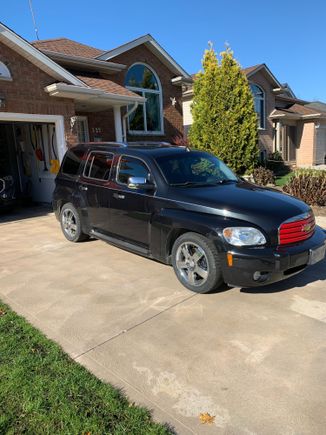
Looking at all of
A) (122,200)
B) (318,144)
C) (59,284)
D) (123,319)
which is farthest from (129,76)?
(318,144)

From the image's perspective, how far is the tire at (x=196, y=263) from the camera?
3.94 m

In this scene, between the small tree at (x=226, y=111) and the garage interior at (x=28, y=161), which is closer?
the garage interior at (x=28, y=161)

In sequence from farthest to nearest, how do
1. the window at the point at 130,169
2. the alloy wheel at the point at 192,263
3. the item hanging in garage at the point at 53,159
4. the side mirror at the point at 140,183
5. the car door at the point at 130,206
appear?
the item hanging in garage at the point at 53,159 < the window at the point at 130,169 < the car door at the point at 130,206 < the side mirror at the point at 140,183 < the alloy wheel at the point at 192,263

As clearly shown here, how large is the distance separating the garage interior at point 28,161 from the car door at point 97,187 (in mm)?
4819

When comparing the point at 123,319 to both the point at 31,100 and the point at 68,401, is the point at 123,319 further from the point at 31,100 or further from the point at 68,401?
the point at 31,100

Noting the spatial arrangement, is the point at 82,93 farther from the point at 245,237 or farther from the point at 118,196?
the point at 245,237

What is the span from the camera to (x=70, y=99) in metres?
9.88

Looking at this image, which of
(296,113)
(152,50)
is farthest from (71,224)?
(296,113)

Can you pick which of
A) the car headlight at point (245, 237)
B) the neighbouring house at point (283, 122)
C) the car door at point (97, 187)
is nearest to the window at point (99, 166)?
the car door at point (97, 187)

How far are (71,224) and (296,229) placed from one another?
4170mm

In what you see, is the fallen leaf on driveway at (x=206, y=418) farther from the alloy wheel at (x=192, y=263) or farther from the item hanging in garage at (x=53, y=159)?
the item hanging in garage at (x=53, y=159)

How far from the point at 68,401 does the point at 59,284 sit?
232 centimetres

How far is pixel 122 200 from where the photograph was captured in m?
5.07

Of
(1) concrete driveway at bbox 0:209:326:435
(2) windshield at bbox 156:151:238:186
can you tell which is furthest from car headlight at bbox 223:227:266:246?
(2) windshield at bbox 156:151:238:186
